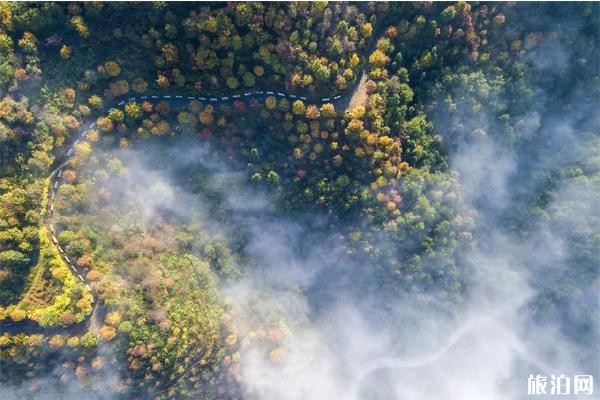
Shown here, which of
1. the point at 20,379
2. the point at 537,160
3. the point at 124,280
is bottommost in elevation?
the point at 20,379

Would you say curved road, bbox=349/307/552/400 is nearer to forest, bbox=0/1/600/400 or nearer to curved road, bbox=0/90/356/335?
forest, bbox=0/1/600/400

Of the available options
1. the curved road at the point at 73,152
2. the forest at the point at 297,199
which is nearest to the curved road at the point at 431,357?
the forest at the point at 297,199

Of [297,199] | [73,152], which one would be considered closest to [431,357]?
[297,199]

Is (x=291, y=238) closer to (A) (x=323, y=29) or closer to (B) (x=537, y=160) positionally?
(A) (x=323, y=29)

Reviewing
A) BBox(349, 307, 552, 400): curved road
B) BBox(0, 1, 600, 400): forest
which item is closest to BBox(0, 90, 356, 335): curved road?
BBox(0, 1, 600, 400): forest

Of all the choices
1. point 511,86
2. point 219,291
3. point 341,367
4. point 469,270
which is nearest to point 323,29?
point 511,86

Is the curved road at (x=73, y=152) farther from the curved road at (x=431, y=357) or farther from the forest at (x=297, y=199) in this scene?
the curved road at (x=431, y=357)

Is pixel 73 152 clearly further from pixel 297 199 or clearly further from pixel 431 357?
pixel 431 357
